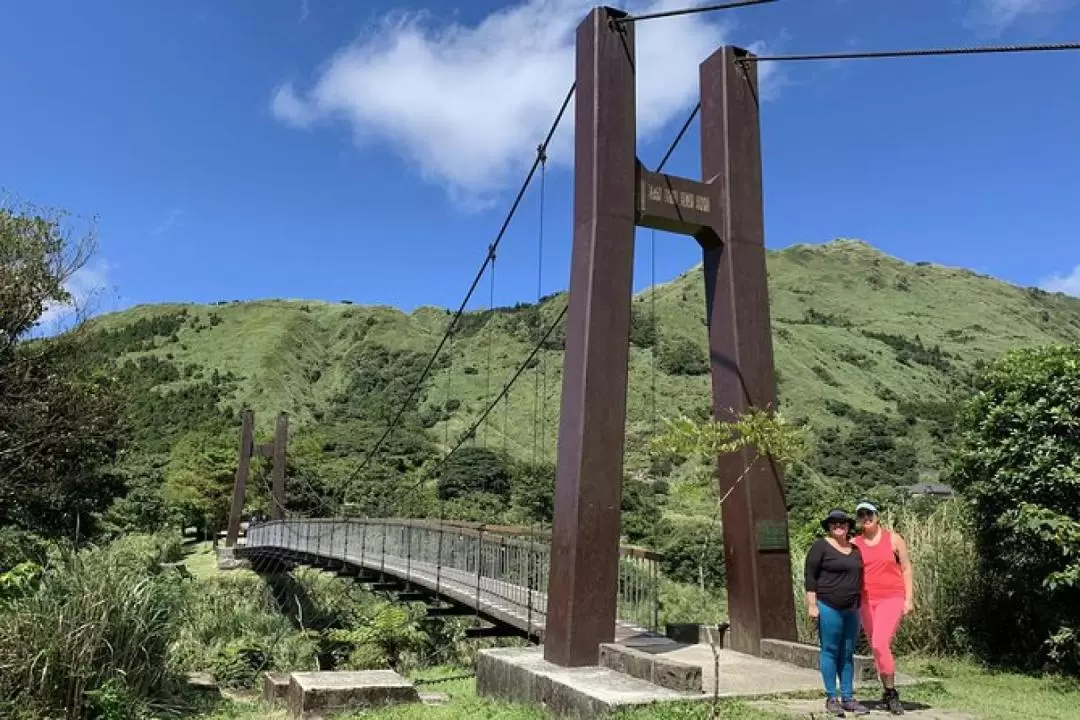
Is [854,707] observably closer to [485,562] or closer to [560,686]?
[560,686]

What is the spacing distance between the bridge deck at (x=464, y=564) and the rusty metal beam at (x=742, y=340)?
1145 mm

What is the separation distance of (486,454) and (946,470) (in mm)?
30733

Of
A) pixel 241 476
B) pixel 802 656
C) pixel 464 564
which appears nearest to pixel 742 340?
pixel 802 656

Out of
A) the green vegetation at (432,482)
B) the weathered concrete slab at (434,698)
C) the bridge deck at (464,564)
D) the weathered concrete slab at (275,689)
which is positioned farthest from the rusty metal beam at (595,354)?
the weathered concrete slab at (275,689)

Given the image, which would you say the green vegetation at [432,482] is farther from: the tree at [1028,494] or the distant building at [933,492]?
the distant building at [933,492]

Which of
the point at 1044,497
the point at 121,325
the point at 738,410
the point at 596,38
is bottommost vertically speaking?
the point at 1044,497

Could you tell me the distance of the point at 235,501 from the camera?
1207 inches

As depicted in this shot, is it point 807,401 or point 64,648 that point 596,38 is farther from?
point 807,401

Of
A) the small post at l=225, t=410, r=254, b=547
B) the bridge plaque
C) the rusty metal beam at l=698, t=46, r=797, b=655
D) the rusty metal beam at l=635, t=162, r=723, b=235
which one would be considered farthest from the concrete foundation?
the small post at l=225, t=410, r=254, b=547

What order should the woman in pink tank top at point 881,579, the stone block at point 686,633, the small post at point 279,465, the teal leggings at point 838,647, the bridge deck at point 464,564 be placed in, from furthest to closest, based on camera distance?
the small post at point 279,465, the bridge deck at point 464,564, the stone block at point 686,633, the woman in pink tank top at point 881,579, the teal leggings at point 838,647

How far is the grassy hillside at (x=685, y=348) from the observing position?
4666 cm

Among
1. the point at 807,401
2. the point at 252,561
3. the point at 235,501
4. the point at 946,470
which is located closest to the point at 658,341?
the point at 807,401

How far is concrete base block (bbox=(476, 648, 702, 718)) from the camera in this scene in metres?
4.11

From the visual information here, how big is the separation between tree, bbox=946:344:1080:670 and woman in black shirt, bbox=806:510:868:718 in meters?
2.31
